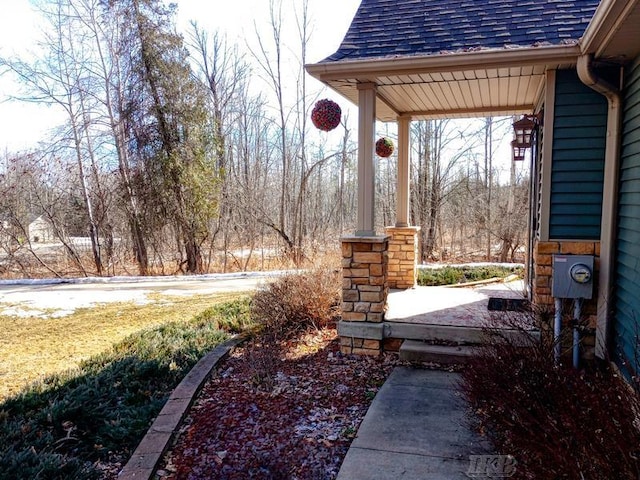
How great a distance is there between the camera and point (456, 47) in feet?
12.1

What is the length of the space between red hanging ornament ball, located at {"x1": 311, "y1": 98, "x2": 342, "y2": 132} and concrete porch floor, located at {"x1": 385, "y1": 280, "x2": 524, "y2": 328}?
1.88 m

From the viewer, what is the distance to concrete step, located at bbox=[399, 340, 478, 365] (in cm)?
366

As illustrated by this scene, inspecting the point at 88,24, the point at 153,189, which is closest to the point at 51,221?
the point at 153,189

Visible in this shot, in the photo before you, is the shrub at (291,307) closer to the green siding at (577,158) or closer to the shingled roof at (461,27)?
the shingled roof at (461,27)

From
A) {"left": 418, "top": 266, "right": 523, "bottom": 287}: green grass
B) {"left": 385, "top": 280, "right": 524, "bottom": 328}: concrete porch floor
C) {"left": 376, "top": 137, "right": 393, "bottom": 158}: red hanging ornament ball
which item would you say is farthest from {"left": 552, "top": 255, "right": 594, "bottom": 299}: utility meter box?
{"left": 418, "top": 266, "right": 523, "bottom": 287}: green grass

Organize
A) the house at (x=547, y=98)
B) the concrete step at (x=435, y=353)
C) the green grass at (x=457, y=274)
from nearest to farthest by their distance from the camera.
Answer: the house at (x=547, y=98)
the concrete step at (x=435, y=353)
the green grass at (x=457, y=274)

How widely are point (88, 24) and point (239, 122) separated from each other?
205 inches

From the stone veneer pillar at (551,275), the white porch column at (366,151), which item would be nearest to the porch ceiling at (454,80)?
the white porch column at (366,151)

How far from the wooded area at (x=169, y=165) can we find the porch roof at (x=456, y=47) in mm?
5823

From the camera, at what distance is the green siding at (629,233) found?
2.90 meters

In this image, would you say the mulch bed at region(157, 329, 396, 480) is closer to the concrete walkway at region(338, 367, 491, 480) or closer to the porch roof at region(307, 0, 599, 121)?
the concrete walkway at region(338, 367, 491, 480)

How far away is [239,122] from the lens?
15523 millimetres

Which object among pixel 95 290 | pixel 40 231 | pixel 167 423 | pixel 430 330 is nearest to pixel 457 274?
pixel 430 330
